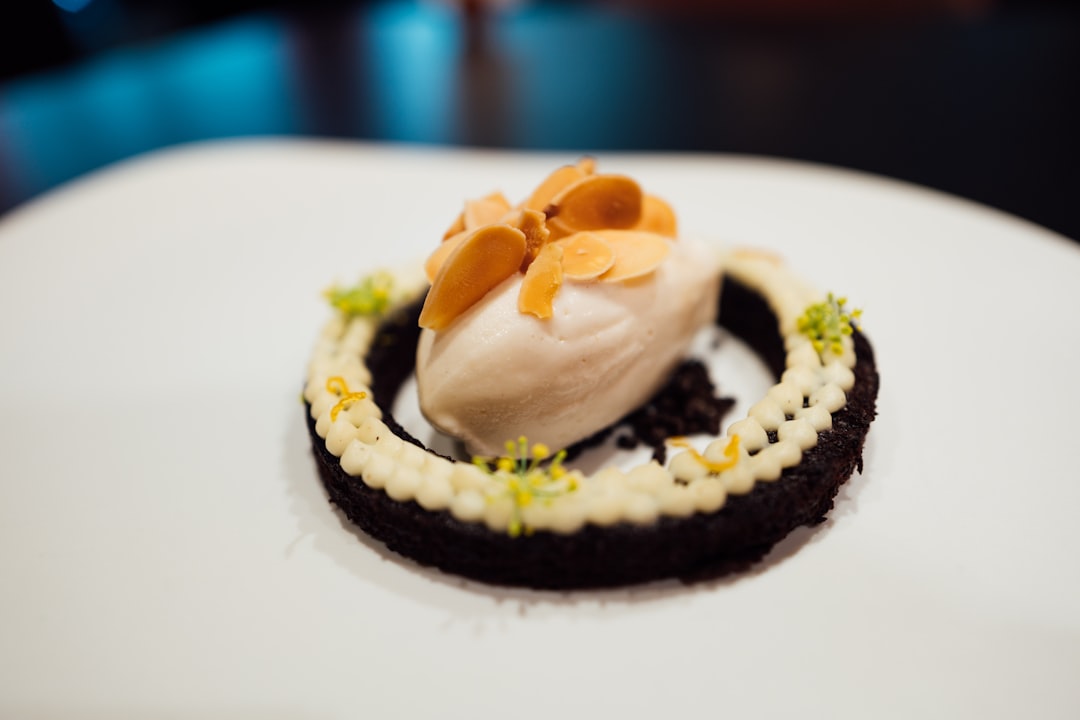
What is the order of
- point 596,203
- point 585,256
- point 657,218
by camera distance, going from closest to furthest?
1. point 585,256
2. point 596,203
3. point 657,218

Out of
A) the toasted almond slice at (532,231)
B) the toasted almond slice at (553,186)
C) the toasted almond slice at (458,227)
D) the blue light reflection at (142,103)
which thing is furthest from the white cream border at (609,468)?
the blue light reflection at (142,103)

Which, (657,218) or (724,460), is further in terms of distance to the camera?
(657,218)

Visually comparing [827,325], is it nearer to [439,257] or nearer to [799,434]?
[799,434]

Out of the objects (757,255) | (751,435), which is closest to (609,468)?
(751,435)

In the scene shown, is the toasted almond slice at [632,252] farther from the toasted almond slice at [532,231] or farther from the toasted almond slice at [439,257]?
the toasted almond slice at [439,257]

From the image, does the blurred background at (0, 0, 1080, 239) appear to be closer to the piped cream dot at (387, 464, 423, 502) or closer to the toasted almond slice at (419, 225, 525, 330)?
the toasted almond slice at (419, 225, 525, 330)

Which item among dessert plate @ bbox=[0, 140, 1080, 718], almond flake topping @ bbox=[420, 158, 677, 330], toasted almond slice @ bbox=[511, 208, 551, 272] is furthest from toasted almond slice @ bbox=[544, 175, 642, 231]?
dessert plate @ bbox=[0, 140, 1080, 718]

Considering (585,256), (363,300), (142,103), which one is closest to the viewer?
(585,256)
